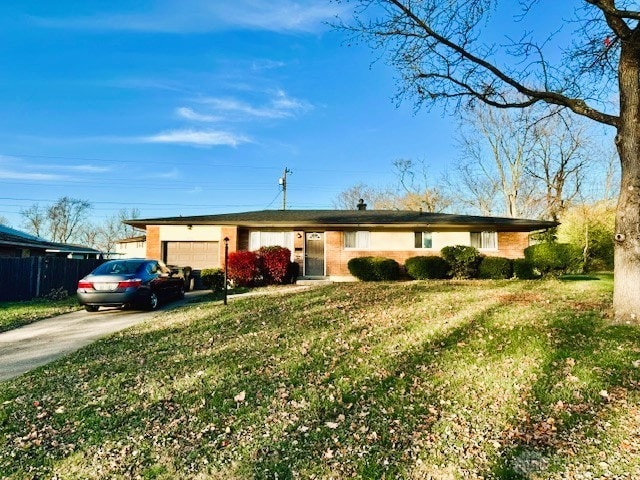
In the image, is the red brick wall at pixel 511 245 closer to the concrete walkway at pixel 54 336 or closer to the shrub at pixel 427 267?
the shrub at pixel 427 267

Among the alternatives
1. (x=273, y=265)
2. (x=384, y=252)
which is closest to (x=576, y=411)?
(x=273, y=265)

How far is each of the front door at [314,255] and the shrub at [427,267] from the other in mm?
4108

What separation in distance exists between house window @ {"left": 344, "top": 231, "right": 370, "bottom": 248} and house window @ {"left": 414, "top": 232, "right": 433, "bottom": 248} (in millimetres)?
2298

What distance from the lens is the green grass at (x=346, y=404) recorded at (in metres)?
3.24

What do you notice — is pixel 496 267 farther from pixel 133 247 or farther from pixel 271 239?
pixel 133 247

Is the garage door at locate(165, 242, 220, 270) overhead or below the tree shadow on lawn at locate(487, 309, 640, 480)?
overhead

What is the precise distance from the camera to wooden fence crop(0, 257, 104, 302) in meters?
13.4

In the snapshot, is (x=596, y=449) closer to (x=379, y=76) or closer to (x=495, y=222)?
(x=379, y=76)

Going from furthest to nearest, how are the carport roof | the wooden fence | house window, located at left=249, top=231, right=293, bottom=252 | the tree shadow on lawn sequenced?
house window, located at left=249, top=231, right=293, bottom=252 → the carport roof → the wooden fence → the tree shadow on lawn

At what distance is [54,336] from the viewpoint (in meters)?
8.19

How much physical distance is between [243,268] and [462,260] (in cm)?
929

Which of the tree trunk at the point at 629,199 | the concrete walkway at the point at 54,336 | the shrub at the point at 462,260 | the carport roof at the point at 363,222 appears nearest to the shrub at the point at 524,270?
the shrub at the point at 462,260

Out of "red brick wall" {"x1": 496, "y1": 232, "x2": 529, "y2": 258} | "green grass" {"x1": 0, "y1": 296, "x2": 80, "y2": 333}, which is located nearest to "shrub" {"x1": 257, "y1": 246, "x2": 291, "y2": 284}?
"green grass" {"x1": 0, "y1": 296, "x2": 80, "y2": 333}

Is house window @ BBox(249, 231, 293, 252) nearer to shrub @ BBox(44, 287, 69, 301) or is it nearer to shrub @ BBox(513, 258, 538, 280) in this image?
shrub @ BBox(44, 287, 69, 301)
